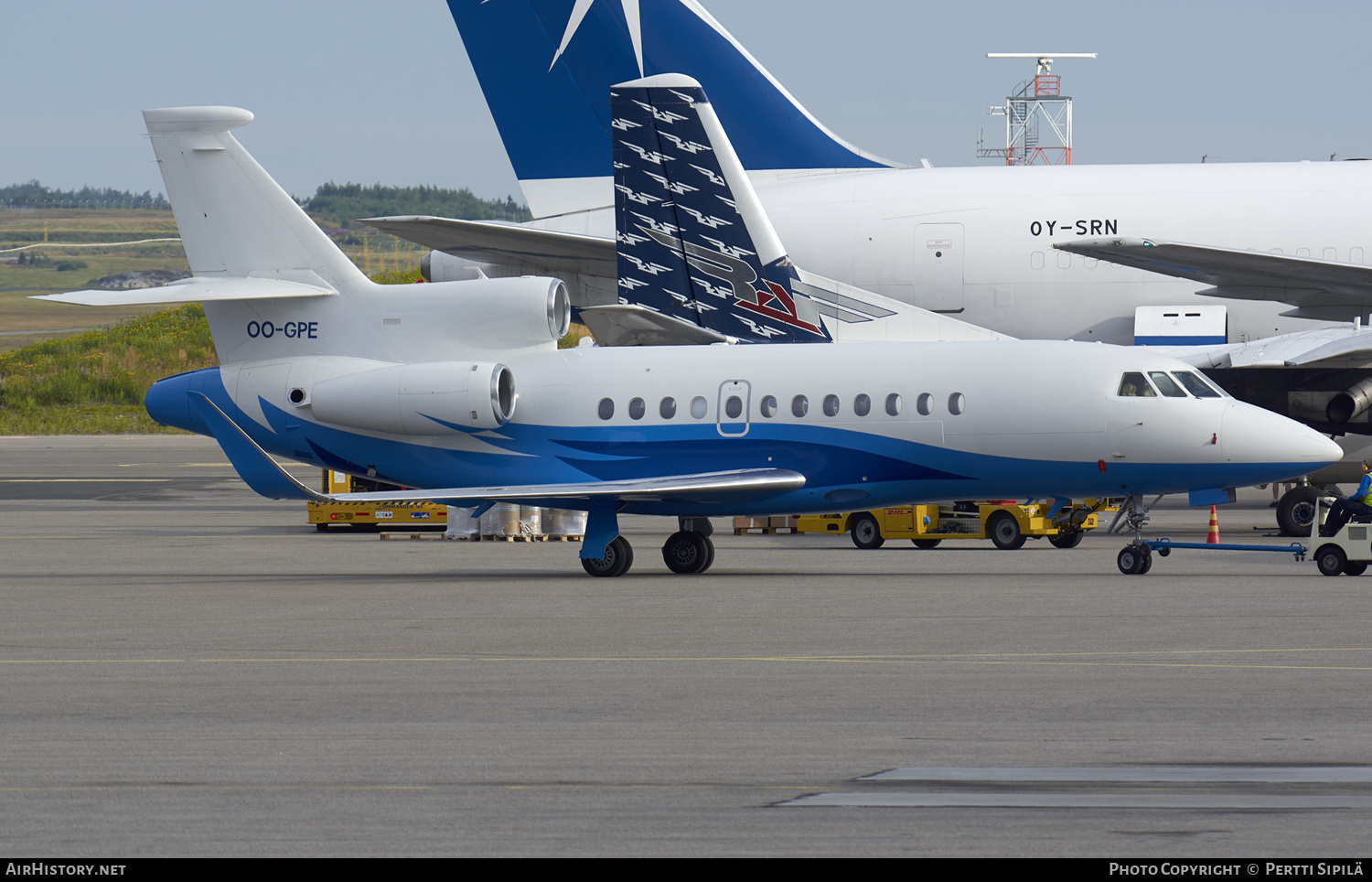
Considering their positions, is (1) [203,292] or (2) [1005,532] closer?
(1) [203,292]

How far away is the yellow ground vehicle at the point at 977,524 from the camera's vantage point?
2902 cm

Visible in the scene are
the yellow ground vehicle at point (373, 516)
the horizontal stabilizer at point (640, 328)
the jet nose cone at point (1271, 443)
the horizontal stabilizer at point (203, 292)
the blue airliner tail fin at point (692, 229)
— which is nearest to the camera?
the jet nose cone at point (1271, 443)

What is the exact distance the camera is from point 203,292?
2570 cm

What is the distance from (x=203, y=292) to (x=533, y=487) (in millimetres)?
6245

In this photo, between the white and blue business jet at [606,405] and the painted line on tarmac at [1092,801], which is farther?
the white and blue business jet at [606,405]

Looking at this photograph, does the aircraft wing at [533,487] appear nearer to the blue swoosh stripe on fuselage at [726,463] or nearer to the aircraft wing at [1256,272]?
the blue swoosh stripe on fuselage at [726,463]

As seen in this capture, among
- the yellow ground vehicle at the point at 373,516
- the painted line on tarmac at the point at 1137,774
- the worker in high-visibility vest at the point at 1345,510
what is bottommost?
the yellow ground vehicle at the point at 373,516

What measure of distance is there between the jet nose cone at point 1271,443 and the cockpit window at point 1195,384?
507 millimetres

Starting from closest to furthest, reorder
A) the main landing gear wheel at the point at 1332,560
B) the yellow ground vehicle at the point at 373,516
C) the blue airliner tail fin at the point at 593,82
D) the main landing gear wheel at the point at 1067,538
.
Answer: the main landing gear wheel at the point at 1332,560, the main landing gear wheel at the point at 1067,538, the yellow ground vehicle at the point at 373,516, the blue airliner tail fin at the point at 593,82

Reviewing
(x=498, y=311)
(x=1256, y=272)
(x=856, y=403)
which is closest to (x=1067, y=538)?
(x=856, y=403)

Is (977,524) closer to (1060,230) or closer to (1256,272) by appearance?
(1256,272)

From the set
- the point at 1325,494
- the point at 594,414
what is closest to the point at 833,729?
the point at 594,414

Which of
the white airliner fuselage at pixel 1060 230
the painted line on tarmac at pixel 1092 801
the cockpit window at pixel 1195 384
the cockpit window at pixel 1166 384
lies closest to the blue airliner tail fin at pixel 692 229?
the white airliner fuselage at pixel 1060 230

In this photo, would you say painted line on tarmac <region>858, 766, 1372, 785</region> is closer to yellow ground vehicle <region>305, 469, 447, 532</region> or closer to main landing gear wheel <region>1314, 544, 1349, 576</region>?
main landing gear wheel <region>1314, 544, 1349, 576</region>
